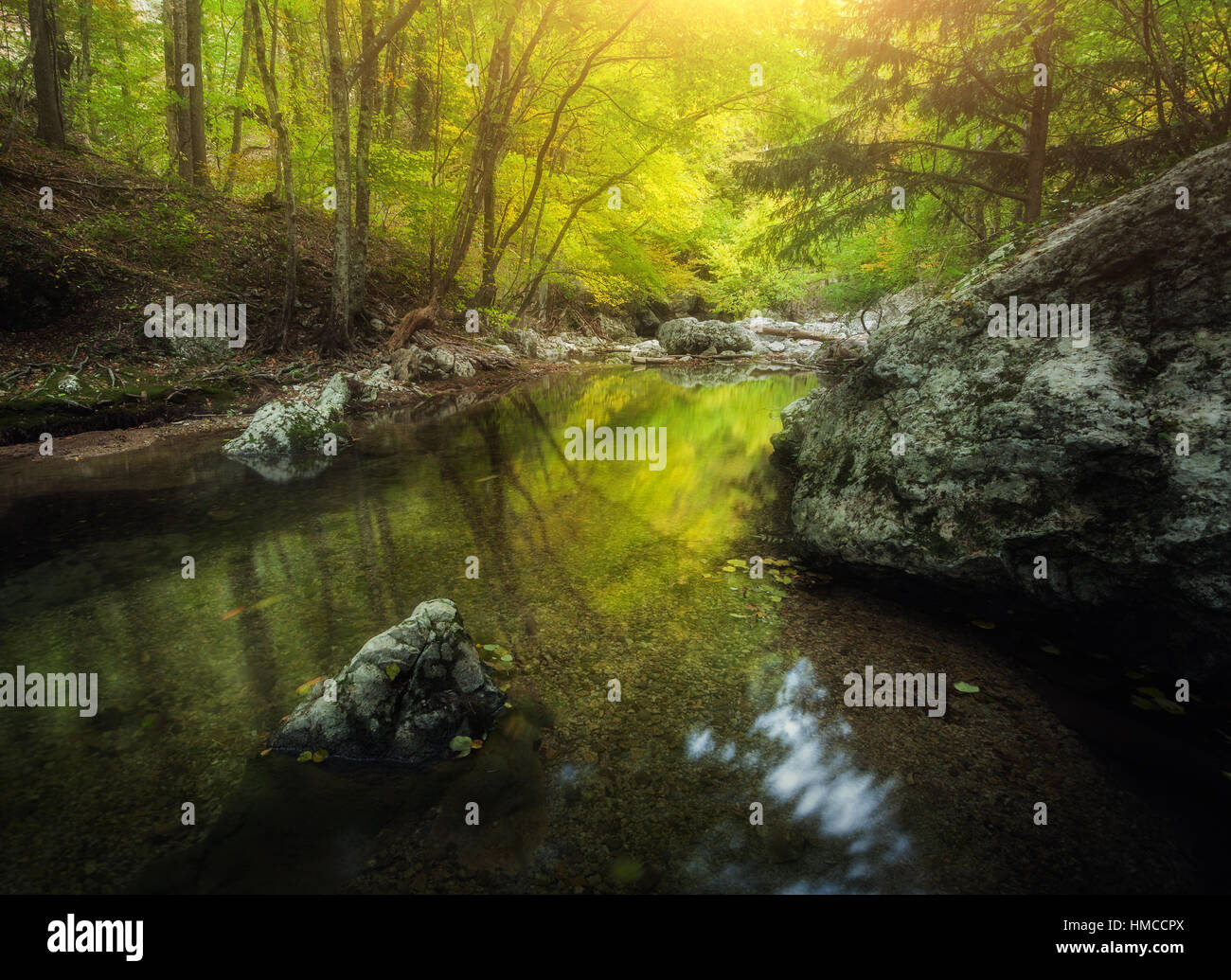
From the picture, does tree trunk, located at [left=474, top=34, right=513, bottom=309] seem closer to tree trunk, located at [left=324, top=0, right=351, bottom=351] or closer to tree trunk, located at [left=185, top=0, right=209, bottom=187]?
tree trunk, located at [left=324, top=0, right=351, bottom=351]

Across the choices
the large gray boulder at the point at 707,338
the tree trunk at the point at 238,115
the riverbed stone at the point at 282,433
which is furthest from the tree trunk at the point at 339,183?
the large gray boulder at the point at 707,338

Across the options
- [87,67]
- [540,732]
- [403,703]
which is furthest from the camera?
[87,67]

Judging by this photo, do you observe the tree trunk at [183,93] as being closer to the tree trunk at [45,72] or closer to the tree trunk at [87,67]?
the tree trunk at [87,67]

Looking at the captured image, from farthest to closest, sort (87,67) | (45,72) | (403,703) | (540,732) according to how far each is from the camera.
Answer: (87,67)
(45,72)
(540,732)
(403,703)

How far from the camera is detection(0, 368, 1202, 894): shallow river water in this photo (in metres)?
2.17

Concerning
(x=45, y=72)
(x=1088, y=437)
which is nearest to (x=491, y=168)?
(x=45, y=72)

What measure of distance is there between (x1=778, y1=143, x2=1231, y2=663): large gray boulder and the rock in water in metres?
3.15

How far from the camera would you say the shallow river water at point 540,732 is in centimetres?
217

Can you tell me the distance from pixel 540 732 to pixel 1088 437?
3.68 metres

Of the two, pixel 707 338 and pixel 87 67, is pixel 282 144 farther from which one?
pixel 707 338

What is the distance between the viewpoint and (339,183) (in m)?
11.5

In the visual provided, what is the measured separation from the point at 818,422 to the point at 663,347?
25.6 m

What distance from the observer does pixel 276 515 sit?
5906 mm

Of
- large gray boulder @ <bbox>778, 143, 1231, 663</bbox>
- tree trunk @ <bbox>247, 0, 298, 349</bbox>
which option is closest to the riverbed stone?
tree trunk @ <bbox>247, 0, 298, 349</bbox>
